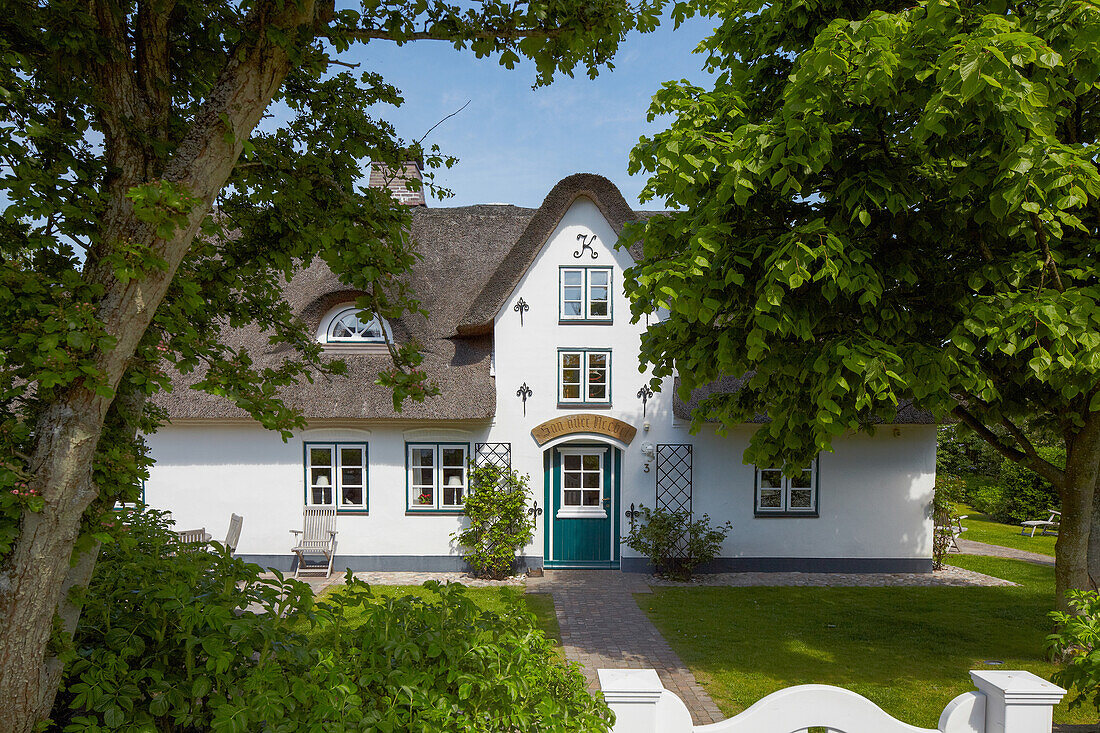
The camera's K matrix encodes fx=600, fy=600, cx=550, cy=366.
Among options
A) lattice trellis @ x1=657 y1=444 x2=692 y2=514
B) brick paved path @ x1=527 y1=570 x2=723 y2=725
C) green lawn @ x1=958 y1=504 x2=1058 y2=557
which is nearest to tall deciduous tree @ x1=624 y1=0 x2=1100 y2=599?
brick paved path @ x1=527 y1=570 x2=723 y2=725

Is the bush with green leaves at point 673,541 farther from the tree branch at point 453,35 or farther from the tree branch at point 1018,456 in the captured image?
the tree branch at point 453,35

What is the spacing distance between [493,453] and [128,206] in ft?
28.5

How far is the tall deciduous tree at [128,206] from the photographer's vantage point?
209 cm

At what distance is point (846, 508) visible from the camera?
1112 cm

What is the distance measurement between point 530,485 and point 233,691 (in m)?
8.63

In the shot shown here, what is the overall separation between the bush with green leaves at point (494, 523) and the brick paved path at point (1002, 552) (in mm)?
10201

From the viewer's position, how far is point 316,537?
10.6 metres

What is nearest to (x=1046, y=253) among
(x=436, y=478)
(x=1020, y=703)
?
(x=1020, y=703)

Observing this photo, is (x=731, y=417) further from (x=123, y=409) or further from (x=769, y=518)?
(x=769, y=518)

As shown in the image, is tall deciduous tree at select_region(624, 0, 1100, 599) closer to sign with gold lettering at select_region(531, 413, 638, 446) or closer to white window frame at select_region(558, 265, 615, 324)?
sign with gold lettering at select_region(531, 413, 638, 446)

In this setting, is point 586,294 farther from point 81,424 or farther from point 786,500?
point 81,424

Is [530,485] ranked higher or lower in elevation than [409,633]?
lower

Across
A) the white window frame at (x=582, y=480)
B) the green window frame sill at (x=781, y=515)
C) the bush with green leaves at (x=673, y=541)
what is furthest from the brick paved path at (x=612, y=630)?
the green window frame sill at (x=781, y=515)

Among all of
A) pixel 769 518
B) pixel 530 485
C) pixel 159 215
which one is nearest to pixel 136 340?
pixel 159 215
